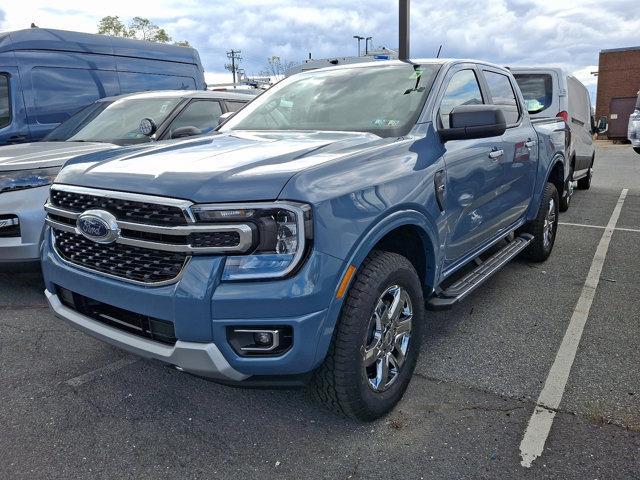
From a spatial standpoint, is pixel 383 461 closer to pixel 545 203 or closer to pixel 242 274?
pixel 242 274

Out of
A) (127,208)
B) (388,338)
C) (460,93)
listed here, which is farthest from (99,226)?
(460,93)

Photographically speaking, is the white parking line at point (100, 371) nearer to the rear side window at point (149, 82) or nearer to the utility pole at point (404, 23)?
the rear side window at point (149, 82)

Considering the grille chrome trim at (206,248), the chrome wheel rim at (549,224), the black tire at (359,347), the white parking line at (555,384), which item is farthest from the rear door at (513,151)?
the grille chrome trim at (206,248)

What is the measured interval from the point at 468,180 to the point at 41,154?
3.55 metres

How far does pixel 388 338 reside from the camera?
278cm

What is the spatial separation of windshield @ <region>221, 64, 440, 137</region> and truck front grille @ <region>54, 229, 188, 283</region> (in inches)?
57.2

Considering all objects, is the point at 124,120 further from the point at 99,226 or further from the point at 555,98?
the point at 555,98

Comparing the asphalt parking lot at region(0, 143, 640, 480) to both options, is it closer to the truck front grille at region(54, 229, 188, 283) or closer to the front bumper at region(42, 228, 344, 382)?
the front bumper at region(42, 228, 344, 382)

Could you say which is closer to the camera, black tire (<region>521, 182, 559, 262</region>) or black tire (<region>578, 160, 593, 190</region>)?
black tire (<region>521, 182, 559, 262</region>)

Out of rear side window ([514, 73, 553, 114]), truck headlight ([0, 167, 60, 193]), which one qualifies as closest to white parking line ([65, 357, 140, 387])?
truck headlight ([0, 167, 60, 193])

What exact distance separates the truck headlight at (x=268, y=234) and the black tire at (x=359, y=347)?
0.40 m

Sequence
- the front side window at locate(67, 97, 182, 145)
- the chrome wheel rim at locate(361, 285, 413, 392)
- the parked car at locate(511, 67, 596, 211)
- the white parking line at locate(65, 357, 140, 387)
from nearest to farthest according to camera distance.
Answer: the chrome wheel rim at locate(361, 285, 413, 392)
the white parking line at locate(65, 357, 140, 387)
the front side window at locate(67, 97, 182, 145)
the parked car at locate(511, 67, 596, 211)

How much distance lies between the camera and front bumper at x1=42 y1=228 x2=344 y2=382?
7.13 ft

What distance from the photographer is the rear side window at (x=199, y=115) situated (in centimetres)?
596
